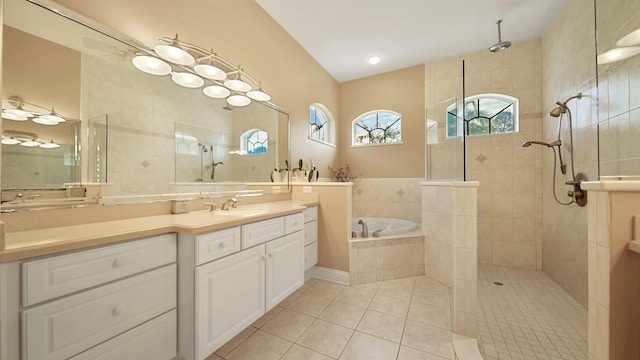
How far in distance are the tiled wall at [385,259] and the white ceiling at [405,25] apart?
8.61 feet

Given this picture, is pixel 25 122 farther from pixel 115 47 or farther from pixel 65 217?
pixel 115 47

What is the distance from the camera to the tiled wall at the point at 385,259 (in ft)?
7.77

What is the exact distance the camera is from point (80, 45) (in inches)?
45.4

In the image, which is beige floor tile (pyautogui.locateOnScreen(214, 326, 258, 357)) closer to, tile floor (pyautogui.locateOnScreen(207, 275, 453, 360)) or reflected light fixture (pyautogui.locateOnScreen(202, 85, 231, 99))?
tile floor (pyautogui.locateOnScreen(207, 275, 453, 360))

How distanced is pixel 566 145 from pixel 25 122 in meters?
4.11

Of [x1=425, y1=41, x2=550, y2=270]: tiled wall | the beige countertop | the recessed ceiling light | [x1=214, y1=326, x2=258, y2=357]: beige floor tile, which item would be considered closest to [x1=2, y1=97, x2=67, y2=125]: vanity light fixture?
the beige countertop

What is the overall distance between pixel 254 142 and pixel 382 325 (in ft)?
6.77

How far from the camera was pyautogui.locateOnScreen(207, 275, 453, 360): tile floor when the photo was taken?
1416 millimetres

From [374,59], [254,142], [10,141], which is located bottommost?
[10,141]

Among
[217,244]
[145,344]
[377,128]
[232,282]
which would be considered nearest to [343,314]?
[232,282]

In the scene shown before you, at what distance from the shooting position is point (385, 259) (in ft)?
8.07

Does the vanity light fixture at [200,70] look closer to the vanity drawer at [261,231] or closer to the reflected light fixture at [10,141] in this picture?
the reflected light fixture at [10,141]

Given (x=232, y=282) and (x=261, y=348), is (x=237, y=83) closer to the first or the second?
(x=232, y=282)

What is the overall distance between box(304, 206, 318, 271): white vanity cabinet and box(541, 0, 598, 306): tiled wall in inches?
95.9
